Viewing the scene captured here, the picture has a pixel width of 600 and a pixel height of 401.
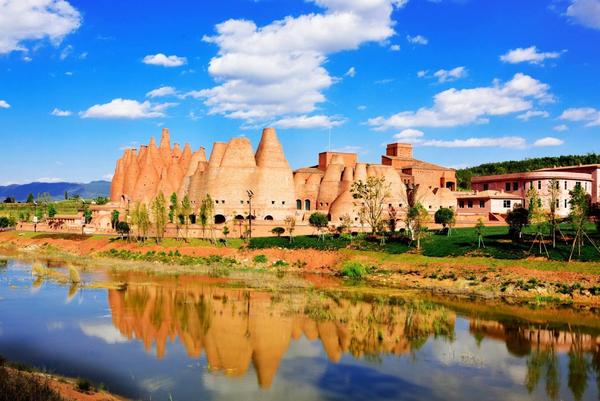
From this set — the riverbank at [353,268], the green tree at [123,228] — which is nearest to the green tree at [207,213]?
the riverbank at [353,268]

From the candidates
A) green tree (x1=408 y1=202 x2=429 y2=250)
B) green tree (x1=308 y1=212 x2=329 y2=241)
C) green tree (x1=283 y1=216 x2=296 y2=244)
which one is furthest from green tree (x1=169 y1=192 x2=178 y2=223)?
green tree (x1=408 y1=202 x2=429 y2=250)

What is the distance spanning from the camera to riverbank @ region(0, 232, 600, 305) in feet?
99.9

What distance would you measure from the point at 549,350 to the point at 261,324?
1060 cm

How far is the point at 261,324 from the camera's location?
2272 centimetres

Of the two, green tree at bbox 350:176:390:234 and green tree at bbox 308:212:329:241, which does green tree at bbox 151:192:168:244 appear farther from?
green tree at bbox 350:176:390:234

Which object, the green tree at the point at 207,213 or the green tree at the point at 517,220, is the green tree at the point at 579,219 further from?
the green tree at the point at 207,213

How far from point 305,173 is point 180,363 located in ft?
151

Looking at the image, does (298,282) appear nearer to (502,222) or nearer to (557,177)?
(502,222)

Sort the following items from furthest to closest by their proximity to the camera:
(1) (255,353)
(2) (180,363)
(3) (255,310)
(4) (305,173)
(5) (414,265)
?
(4) (305,173) → (5) (414,265) → (3) (255,310) → (1) (255,353) → (2) (180,363)

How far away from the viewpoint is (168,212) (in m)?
57.8

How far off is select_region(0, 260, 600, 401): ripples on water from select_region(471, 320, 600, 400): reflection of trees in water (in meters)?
0.06

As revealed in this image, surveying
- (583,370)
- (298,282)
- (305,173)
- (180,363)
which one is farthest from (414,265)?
(305,173)

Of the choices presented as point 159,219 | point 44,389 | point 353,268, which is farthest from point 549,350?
point 159,219

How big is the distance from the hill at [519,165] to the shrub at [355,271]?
55426 millimetres
